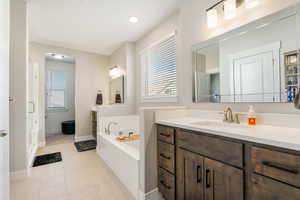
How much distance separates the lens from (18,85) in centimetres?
220

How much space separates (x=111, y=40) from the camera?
3.55 meters

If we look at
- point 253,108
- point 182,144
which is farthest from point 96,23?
point 253,108

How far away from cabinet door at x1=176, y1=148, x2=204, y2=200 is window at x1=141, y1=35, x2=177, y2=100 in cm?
131

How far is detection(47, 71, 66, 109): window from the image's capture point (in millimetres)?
5156

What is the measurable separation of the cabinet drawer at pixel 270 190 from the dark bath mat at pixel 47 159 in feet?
10.2

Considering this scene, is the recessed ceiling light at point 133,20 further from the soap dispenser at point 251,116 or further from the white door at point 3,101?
the soap dispenser at point 251,116

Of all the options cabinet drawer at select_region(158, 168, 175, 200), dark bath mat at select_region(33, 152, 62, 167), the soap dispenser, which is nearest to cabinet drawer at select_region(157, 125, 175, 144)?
cabinet drawer at select_region(158, 168, 175, 200)

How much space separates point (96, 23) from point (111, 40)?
78 cm

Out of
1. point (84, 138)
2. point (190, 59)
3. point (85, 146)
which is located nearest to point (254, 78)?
point (190, 59)

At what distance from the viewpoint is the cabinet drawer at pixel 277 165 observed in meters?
0.70

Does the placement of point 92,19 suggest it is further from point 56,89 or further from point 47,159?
point 56,89

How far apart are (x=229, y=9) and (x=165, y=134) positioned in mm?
1394

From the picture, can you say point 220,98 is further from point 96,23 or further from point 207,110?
point 96,23

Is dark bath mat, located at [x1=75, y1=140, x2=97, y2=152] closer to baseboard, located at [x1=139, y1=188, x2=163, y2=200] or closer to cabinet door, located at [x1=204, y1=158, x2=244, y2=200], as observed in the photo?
baseboard, located at [x1=139, y1=188, x2=163, y2=200]
